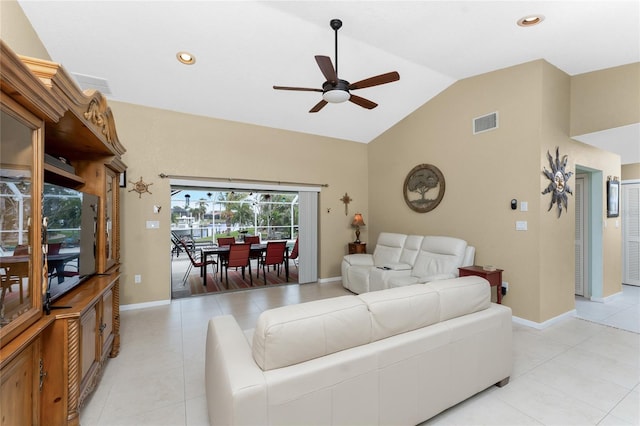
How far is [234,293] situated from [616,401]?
4.72m

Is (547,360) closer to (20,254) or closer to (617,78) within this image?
(617,78)

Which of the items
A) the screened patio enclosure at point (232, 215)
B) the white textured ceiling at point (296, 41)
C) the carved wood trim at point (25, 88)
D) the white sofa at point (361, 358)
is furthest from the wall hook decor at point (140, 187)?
the screened patio enclosure at point (232, 215)

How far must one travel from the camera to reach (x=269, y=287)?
542cm

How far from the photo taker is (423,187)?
16.3ft

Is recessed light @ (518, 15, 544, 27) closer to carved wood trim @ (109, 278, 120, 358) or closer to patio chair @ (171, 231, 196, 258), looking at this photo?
carved wood trim @ (109, 278, 120, 358)

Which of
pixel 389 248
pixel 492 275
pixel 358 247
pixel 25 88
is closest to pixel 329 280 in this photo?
pixel 358 247

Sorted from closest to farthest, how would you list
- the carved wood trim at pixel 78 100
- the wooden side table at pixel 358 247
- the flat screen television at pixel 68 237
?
the carved wood trim at pixel 78 100, the flat screen television at pixel 68 237, the wooden side table at pixel 358 247

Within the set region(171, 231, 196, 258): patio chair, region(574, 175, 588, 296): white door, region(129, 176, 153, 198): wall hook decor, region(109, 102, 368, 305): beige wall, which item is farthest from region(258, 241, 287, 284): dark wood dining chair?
region(574, 175, 588, 296): white door

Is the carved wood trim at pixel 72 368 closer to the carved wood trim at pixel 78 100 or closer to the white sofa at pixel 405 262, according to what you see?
the carved wood trim at pixel 78 100

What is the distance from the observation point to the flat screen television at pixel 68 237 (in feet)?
5.89

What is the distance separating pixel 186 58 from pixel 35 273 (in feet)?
9.45

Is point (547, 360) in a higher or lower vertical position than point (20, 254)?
lower

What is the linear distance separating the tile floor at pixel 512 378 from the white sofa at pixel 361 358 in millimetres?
309

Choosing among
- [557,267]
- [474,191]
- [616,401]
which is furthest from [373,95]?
[616,401]
